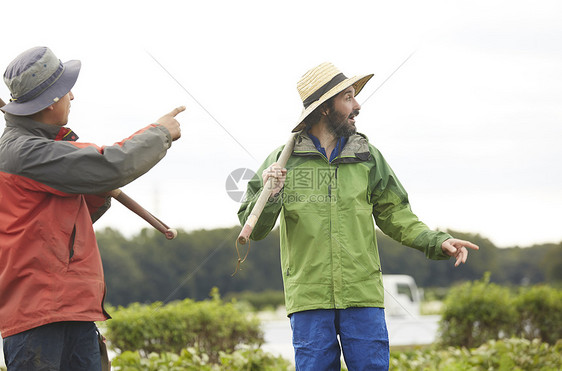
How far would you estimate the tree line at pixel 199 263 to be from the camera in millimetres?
32688

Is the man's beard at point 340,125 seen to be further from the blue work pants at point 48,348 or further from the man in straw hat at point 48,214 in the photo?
the blue work pants at point 48,348

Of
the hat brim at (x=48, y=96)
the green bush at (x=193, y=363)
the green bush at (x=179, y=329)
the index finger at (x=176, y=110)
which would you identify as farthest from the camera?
the green bush at (x=179, y=329)

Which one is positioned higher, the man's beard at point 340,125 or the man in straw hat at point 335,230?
the man's beard at point 340,125

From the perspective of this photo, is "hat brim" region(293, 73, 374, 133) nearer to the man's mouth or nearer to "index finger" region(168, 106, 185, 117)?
the man's mouth

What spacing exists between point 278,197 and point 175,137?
0.93 metres

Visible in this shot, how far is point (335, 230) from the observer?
3830mm

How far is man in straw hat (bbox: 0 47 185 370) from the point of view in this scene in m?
2.88

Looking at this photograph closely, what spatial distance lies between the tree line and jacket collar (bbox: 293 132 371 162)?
86.5 feet

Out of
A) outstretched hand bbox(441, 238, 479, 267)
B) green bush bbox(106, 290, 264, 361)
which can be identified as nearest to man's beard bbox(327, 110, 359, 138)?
outstretched hand bbox(441, 238, 479, 267)

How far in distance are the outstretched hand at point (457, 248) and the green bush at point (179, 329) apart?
3.67 meters

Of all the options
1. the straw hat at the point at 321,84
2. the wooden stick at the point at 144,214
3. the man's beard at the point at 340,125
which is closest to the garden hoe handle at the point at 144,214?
the wooden stick at the point at 144,214

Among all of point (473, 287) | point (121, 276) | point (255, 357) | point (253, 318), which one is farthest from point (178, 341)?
point (121, 276)

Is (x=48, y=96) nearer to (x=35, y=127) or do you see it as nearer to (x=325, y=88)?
(x=35, y=127)

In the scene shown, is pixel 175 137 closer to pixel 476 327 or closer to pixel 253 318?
pixel 253 318
